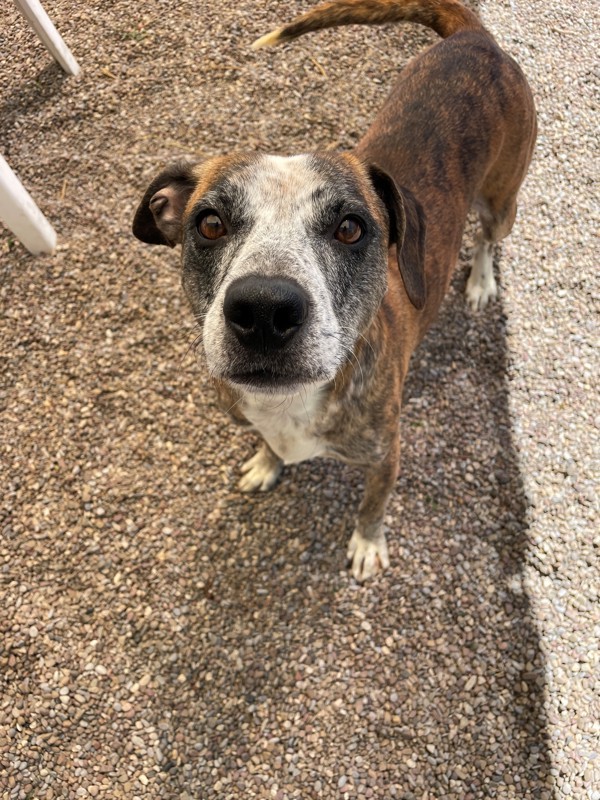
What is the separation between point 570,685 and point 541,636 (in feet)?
0.73

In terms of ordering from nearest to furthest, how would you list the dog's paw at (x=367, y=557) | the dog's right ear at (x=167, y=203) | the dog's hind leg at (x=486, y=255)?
the dog's right ear at (x=167, y=203) → the dog's paw at (x=367, y=557) → the dog's hind leg at (x=486, y=255)

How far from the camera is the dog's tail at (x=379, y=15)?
116 inches

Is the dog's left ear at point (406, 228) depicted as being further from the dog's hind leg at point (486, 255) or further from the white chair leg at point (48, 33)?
the white chair leg at point (48, 33)

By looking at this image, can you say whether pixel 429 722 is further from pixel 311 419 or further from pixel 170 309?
pixel 170 309

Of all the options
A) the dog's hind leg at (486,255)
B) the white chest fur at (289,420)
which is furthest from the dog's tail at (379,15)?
the white chest fur at (289,420)

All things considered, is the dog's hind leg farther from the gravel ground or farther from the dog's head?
the dog's head

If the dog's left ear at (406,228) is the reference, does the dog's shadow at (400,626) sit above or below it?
below

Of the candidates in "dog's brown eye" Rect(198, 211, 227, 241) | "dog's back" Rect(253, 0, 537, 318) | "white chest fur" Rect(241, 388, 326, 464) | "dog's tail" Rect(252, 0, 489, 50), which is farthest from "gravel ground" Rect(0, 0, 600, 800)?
"dog's brown eye" Rect(198, 211, 227, 241)

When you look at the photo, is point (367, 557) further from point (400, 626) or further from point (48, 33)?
point (48, 33)

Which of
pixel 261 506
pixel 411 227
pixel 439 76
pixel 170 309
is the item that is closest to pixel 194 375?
pixel 170 309

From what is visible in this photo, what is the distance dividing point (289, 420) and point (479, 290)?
1962 mm

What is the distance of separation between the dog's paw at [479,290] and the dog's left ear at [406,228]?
1.54m

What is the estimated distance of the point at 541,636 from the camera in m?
2.78

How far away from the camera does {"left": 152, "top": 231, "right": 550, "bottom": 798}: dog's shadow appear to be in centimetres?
259
